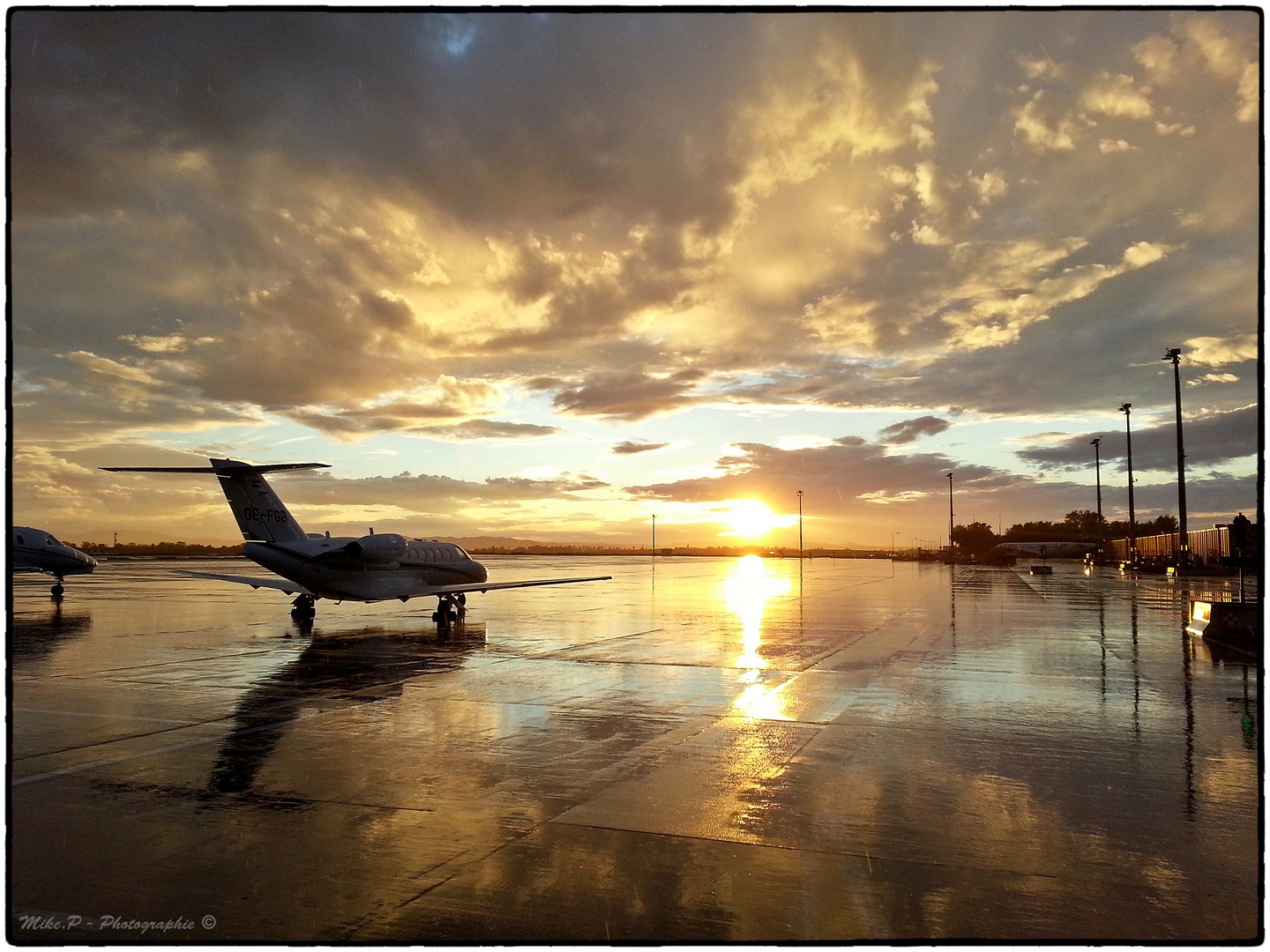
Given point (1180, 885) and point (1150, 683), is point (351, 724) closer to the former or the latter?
point (1180, 885)

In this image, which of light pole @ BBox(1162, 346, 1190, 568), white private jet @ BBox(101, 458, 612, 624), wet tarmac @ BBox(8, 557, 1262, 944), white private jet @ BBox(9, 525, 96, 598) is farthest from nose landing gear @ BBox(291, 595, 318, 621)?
light pole @ BBox(1162, 346, 1190, 568)

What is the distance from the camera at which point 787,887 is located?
596 cm

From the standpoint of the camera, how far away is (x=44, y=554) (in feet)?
119

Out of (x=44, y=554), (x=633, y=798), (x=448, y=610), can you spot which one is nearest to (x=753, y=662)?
(x=633, y=798)

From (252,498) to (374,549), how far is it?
500 centimetres

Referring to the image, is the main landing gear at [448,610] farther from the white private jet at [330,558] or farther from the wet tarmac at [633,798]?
the wet tarmac at [633,798]

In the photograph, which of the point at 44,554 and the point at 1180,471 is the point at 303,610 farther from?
the point at 1180,471

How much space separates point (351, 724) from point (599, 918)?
7097 mm

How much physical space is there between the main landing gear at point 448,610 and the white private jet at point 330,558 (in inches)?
1.1

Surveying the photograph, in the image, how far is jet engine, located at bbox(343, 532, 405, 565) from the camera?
24125 millimetres

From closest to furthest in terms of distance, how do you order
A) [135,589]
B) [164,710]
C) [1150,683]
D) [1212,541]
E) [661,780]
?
[661,780], [164,710], [1150,683], [135,589], [1212,541]

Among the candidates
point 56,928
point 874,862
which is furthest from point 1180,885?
point 56,928

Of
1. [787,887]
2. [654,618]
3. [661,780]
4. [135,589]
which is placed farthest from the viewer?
[135,589]

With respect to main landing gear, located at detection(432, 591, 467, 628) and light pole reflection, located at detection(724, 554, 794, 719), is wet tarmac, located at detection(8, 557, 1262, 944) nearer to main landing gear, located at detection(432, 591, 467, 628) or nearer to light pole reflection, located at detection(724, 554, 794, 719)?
light pole reflection, located at detection(724, 554, 794, 719)
